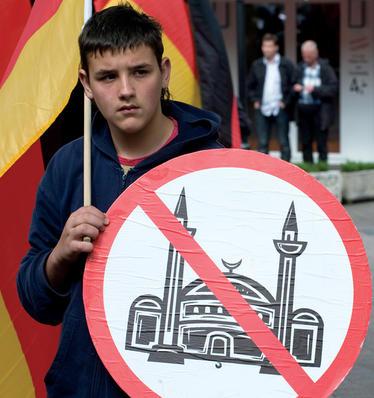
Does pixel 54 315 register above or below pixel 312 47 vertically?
below

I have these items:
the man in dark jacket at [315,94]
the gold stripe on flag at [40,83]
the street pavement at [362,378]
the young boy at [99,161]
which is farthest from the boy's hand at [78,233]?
the man in dark jacket at [315,94]

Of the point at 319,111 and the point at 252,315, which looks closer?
the point at 252,315

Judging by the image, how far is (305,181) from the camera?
3.09m

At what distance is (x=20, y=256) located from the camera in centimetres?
468

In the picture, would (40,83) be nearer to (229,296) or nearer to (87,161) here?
(87,161)

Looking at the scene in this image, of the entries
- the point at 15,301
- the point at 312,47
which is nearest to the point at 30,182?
the point at 15,301

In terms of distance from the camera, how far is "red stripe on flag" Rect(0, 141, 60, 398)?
15.2 feet

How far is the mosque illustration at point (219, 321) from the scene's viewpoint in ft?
9.86

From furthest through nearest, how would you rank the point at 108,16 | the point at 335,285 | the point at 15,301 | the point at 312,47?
the point at 312,47 < the point at 15,301 < the point at 108,16 < the point at 335,285

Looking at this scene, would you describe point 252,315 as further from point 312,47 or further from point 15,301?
point 312,47

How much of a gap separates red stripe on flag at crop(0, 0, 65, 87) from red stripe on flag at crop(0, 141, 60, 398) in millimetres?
764

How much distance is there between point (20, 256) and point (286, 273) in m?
1.90

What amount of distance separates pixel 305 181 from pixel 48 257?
72 cm

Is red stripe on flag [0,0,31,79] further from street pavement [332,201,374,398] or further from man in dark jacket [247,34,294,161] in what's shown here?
man in dark jacket [247,34,294,161]
